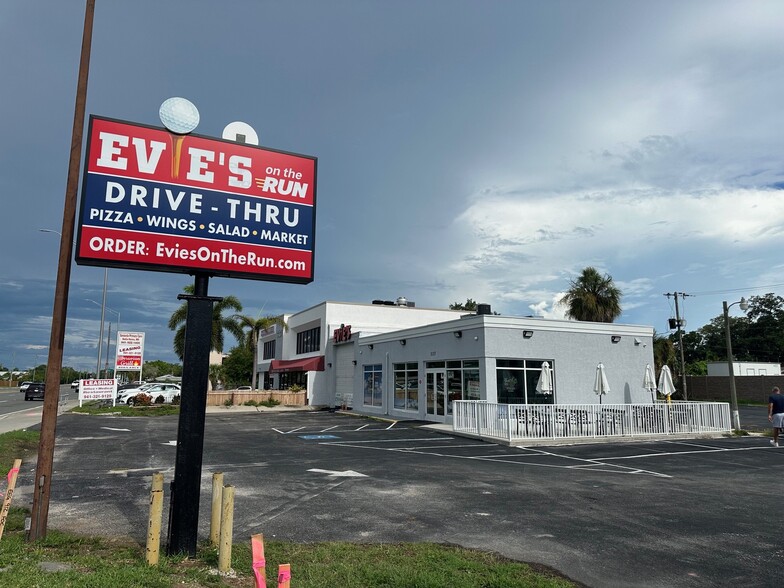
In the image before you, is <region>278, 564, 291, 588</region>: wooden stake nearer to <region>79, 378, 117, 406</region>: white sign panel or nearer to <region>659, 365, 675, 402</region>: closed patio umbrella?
<region>659, 365, 675, 402</region>: closed patio umbrella

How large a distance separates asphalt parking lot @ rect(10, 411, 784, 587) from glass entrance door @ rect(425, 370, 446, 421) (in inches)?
255

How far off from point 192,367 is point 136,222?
6.40 feet

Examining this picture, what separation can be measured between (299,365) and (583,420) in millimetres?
27010

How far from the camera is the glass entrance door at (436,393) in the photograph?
2405 centimetres

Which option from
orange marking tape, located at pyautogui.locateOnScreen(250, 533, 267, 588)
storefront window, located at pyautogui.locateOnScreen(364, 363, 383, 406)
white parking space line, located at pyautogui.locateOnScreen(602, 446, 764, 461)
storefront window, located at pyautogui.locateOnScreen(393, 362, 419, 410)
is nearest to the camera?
orange marking tape, located at pyautogui.locateOnScreen(250, 533, 267, 588)

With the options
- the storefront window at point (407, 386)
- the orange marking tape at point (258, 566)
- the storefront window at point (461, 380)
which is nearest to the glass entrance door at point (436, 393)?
the storefront window at point (461, 380)

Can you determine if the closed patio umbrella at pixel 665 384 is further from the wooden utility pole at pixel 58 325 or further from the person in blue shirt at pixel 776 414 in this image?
the wooden utility pole at pixel 58 325

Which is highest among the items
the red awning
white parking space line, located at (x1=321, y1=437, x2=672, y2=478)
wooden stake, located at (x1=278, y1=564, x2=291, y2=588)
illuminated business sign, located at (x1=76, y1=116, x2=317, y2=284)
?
illuminated business sign, located at (x1=76, y1=116, x2=317, y2=284)

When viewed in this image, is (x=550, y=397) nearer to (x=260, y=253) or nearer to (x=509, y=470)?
(x=509, y=470)

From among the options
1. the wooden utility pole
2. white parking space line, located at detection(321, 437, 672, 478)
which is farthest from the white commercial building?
the wooden utility pole

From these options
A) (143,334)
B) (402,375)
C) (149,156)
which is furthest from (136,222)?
(143,334)

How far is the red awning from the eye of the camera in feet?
128

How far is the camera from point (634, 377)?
24109 millimetres

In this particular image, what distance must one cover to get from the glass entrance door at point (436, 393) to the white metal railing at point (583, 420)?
4.21 meters
